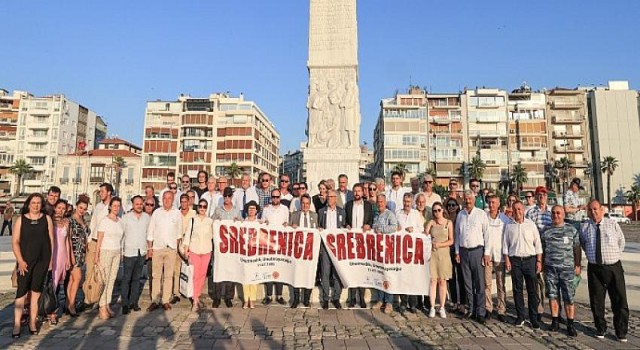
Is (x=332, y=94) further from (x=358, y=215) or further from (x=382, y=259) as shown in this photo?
(x=382, y=259)

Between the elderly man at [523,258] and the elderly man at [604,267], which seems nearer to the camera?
the elderly man at [604,267]

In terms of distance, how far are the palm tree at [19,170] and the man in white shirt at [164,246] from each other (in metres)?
69.6

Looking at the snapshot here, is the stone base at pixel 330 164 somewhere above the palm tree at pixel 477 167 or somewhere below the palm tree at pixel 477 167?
below

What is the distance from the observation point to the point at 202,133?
65500mm

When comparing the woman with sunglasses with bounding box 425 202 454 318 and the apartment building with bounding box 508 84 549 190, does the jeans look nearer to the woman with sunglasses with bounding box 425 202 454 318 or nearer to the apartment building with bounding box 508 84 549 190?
the woman with sunglasses with bounding box 425 202 454 318

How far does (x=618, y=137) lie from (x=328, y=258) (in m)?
71.1

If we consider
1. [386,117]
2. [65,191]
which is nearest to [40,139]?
[65,191]

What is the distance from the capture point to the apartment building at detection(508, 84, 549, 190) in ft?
197

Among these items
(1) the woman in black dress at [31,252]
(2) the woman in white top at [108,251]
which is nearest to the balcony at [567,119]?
(2) the woman in white top at [108,251]

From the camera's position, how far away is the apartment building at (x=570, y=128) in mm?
61281

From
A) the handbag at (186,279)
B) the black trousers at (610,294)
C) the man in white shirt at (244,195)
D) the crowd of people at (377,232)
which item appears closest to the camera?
the black trousers at (610,294)

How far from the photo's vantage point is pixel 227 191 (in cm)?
764

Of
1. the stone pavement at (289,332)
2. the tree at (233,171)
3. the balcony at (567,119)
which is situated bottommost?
the stone pavement at (289,332)

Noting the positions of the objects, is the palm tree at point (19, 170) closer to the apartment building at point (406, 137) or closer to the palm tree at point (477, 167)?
the apartment building at point (406, 137)
